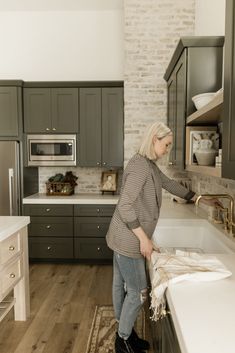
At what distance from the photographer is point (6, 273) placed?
2.40 m

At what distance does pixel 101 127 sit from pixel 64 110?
566 mm

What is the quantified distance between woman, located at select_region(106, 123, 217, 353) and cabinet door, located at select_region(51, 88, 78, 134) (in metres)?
2.53

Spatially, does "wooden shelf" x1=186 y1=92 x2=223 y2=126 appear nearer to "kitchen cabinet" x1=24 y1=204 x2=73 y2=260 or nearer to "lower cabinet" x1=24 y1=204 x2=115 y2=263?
"lower cabinet" x1=24 y1=204 x2=115 y2=263

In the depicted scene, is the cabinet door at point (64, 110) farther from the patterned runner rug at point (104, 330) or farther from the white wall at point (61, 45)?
the patterned runner rug at point (104, 330)

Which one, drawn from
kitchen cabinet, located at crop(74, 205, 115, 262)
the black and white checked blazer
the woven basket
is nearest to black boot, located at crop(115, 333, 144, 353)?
the black and white checked blazer

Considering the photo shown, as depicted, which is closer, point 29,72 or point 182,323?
point 182,323

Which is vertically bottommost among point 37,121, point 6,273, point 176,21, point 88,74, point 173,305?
point 6,273

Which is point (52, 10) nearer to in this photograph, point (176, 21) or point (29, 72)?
point (29, 72)

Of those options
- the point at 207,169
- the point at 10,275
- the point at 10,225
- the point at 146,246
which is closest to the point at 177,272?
the point at 146,246

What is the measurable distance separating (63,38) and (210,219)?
3.62 metres

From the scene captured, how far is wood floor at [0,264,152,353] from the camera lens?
2.40m

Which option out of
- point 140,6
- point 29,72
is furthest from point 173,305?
point 29,72

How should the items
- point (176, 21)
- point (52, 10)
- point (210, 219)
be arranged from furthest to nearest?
1. point (52, 10)
2. point (176, 21)
3. point (210, 219)

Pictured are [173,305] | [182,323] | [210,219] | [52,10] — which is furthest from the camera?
[52,10]
